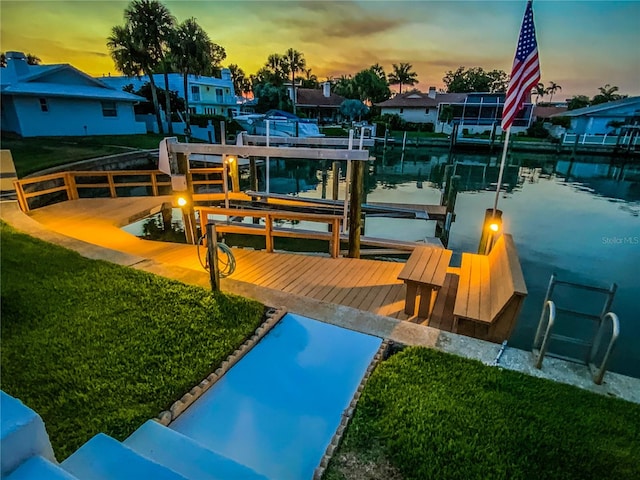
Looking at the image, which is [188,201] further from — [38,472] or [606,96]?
[606,96]

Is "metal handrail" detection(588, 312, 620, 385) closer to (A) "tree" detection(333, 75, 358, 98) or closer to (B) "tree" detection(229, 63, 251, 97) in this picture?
(A) "tree" detection(333, 75, 358, 98)

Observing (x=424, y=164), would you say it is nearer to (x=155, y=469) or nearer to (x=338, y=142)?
(x=338, y=142)

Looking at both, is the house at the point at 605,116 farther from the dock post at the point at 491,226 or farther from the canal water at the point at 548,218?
the dock post at the point at 491,226

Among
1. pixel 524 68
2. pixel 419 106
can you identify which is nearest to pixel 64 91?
pixel 524 68

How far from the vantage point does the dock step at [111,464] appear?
1492 millimetres

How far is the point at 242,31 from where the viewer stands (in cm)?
1235

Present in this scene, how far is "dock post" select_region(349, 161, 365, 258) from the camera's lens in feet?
23.8

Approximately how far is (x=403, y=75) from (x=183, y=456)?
240 ft

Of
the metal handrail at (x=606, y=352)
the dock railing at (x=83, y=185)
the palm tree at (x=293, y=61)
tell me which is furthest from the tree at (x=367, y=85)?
the metal handrail at (x=606, y=352)

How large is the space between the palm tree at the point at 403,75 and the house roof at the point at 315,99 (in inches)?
858

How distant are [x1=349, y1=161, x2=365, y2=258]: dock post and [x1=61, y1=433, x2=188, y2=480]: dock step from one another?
20.0 feet

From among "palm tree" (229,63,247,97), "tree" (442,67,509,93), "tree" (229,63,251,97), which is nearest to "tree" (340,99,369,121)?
"tree" (442,67,509,93)

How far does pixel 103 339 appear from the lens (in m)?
3.58

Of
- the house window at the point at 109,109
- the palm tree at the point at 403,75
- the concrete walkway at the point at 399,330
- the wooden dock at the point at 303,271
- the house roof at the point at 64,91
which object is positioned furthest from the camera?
the palm tree at the point at 403,75
